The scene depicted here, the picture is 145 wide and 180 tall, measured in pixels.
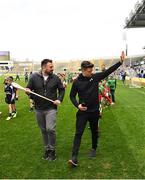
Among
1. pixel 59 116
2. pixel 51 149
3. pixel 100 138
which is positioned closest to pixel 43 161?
pixel 51 149

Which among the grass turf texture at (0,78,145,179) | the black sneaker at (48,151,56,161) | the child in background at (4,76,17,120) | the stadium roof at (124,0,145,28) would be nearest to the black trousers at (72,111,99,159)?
the grass turf texture at (0,78,145,179)

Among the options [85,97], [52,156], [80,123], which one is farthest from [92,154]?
[85,97]

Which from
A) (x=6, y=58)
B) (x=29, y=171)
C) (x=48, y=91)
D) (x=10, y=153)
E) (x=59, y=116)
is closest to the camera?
(x=29, y=171)

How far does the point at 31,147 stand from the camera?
29.5ft

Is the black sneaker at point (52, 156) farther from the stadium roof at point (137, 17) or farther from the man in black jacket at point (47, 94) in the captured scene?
the stadium roof at point (137, 17)

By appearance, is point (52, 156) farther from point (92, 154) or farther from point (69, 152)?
point (92, 154)

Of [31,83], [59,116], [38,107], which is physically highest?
[31,83]

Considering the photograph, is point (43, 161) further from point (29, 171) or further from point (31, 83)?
point (31, 83)

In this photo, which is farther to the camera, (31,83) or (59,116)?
Result: (59,116)

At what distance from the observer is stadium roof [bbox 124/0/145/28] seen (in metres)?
42.5

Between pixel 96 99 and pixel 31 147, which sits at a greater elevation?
pixel 96 99

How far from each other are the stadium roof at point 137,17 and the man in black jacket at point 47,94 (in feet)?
117

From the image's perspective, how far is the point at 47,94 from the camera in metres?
7.50

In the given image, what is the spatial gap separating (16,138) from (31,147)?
1.33 metres
